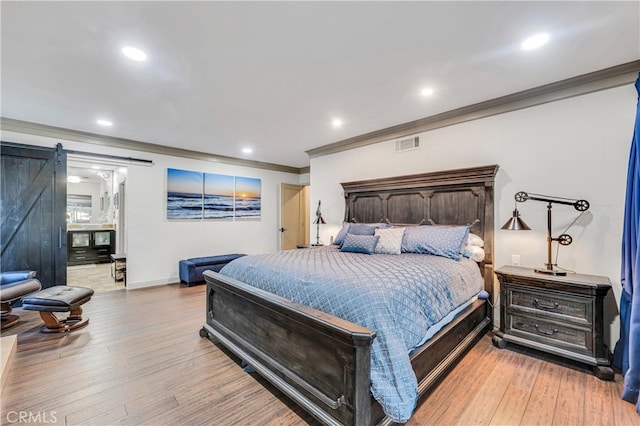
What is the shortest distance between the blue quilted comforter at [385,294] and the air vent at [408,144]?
5.97ft

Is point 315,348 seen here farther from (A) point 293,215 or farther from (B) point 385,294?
(A) point 293,215

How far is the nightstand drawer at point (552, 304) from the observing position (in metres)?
2.25

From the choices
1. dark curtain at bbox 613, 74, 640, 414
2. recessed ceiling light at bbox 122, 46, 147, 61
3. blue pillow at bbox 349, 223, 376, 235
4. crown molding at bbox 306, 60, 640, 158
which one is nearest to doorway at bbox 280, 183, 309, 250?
crown molding at bbox 306, 60, 640, 158

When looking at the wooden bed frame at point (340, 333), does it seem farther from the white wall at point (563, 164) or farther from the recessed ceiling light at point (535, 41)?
the recessed ceiling light at point (535, 41)

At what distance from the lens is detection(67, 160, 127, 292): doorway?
17.6ft

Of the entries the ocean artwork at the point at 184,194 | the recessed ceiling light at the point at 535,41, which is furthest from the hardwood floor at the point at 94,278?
the recessed ceiling light at the point at 535,41

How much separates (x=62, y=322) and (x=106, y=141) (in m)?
2.93

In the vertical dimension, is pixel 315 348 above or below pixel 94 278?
above

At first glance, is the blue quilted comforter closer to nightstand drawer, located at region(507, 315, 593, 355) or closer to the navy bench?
nightstand drawer, located at region(507, 315, 593, 355)

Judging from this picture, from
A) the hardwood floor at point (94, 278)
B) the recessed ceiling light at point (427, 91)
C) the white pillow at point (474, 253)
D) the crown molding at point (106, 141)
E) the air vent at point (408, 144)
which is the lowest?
the hardwood floor at point (94, 278)

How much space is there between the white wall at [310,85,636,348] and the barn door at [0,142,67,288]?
220 inches

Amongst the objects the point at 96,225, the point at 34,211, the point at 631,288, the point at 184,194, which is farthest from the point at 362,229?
the point at 96,225

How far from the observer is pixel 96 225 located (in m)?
7.47

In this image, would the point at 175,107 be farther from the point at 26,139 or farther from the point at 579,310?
the point at 579,310
